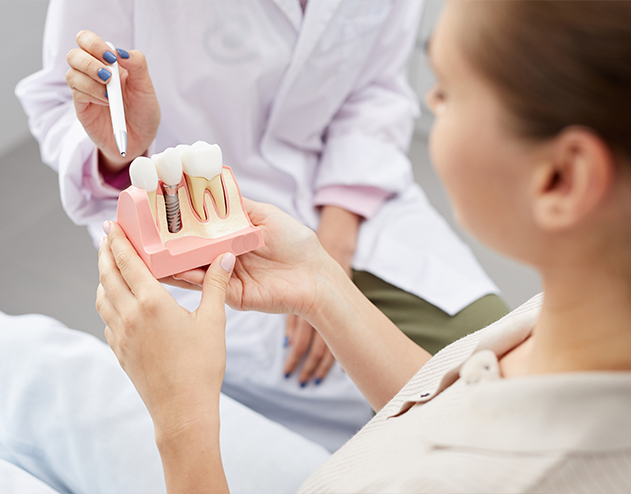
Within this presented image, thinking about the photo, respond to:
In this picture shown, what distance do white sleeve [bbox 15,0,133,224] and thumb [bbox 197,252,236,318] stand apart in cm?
34

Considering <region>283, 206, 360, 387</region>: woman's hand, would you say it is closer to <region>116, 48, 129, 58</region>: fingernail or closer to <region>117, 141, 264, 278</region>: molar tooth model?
<region>117, 141, 264, 278</region>: molar tooth model

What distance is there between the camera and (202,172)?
625 millimetres

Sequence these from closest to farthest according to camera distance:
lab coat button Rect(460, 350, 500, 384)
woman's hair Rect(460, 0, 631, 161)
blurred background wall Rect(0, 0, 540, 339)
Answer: woman's hair Rect(460, 0, 631, 161) < lab coat button Rect(460, 350, 500, 384) < blurred background wall Rect(0, 0, 540, 339)

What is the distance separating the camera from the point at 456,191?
1.25 ft

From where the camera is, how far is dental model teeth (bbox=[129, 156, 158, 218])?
570 millimetres

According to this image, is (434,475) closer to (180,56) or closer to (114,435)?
(114,435)

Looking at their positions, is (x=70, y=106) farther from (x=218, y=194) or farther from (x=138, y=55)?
(x=218, y=194)

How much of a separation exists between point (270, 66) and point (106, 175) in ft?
1.03

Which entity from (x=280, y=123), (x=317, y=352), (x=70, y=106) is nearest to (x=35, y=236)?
(x=70, y=106)

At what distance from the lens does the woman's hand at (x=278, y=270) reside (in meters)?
0.64

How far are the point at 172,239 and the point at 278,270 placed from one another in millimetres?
Result: 130

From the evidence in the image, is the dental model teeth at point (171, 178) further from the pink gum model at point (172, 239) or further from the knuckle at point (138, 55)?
the knuckle at point (138, 55)

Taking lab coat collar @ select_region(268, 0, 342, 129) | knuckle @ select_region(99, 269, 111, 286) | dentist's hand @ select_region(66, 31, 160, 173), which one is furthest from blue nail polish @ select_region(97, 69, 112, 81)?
lab coat collar @ select_region(268, 0, 342, 129)

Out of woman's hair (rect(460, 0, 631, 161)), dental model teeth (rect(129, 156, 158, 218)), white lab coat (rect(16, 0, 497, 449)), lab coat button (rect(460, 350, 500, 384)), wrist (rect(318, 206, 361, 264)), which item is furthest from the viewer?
wrist (rect(318, 206, 361, 264))
